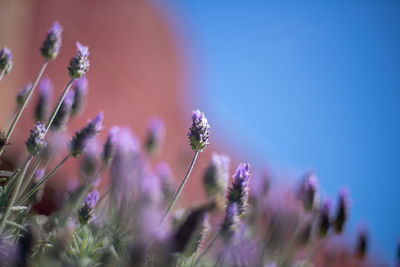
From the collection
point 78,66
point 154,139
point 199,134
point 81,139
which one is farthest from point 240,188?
point 154,139

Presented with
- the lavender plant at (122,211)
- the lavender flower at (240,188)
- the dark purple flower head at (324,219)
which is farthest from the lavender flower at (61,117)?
the dark purple flower head at (324,219)

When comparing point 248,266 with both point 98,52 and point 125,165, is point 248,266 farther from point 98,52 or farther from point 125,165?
point 98,52

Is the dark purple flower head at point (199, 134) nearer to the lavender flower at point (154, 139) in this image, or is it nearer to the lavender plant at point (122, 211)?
the lavender plant at point (122, 211)

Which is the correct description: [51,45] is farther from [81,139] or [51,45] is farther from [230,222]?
[230,222]

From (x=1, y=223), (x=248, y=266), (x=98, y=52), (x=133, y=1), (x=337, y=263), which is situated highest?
(x=133, y=1)

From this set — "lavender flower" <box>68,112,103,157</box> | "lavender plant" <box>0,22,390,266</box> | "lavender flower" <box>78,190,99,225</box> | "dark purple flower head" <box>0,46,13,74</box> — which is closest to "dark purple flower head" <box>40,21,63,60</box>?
"lavender plant" <box>0,22,390,266</box>

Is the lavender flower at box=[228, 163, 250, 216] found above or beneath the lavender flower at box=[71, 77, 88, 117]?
beneath

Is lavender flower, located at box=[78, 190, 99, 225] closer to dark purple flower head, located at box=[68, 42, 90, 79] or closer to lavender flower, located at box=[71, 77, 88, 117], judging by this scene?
dark purple flower head, located at box=[68, 42, 90, 79]

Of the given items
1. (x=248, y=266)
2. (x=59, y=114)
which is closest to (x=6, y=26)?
(x=59, y=114)
